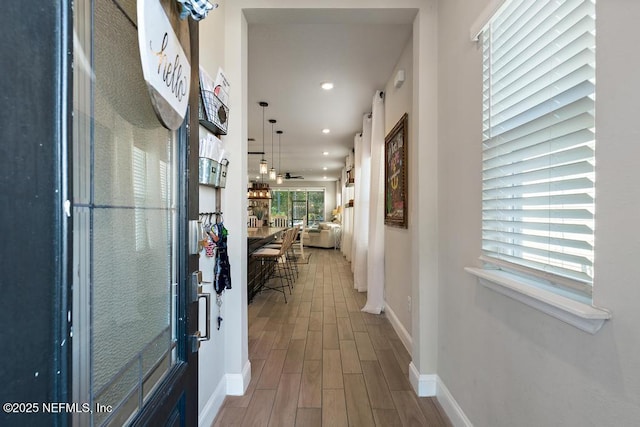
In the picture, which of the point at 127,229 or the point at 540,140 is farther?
the point at 540,140

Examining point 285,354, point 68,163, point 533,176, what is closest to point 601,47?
point 533,176

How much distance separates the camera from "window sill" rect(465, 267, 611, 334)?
2.66ft

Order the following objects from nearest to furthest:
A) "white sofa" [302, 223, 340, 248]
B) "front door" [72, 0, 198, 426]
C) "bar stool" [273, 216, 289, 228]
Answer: "front door" [72, 0, 198, 426] → "white sofa" [302, 223, 340, 248] → "bar stool" [273, 216, 289, 228]

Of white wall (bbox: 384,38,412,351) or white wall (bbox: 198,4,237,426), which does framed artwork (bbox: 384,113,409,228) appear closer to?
white wall (bbox: 384,38,412,351)

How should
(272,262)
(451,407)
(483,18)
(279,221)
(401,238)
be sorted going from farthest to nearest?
(279,221), (272,262), (401,238), (451,407), (483,18)

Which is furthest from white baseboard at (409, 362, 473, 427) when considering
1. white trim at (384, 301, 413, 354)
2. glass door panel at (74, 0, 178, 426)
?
glass door panel at (74, 0, 178, 426)

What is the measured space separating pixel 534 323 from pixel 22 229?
4.58 ft

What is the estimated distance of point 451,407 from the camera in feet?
5.63

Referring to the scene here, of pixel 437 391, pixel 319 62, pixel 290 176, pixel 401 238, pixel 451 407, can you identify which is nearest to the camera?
pixel 451 407

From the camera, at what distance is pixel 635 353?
731 millimetres

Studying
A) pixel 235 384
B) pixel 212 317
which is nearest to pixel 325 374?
pixel 235 384

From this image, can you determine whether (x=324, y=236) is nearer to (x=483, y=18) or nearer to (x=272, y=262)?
(x=272, y=262)

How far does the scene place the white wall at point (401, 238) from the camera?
2545mm

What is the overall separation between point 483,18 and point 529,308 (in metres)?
1.25
